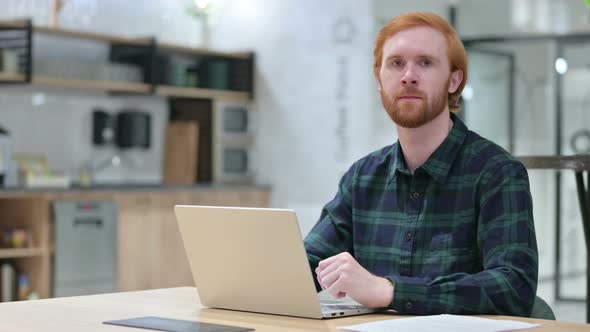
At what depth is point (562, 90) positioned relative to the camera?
7.53 metres

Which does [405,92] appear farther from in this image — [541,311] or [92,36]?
[92,36]

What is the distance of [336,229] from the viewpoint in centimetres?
230

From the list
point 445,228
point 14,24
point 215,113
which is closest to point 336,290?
point 445,228

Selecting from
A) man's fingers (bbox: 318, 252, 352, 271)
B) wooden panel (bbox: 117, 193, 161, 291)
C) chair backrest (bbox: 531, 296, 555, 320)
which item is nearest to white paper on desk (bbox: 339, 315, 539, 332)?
man's fingers (bbox: 318, 252, 352, 271)

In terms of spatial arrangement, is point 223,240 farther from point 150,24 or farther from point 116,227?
point 150,24

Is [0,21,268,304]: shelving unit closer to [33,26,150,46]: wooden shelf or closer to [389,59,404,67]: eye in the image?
[33,26,150,46]: wooden shelf

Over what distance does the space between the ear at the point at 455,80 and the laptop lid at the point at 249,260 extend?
0.62 metres

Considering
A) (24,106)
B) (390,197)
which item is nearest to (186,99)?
(24,106)

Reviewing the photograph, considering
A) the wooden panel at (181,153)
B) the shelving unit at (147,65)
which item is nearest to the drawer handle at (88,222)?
the shelving unit at (147,65)

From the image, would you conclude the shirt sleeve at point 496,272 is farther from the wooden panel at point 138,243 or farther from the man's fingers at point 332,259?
the wooden panel at point 138,243

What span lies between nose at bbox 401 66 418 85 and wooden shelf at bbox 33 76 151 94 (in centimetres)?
520

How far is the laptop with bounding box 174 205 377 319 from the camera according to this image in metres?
1.73

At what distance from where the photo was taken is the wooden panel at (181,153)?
796 cm

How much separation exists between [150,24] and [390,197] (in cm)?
614
